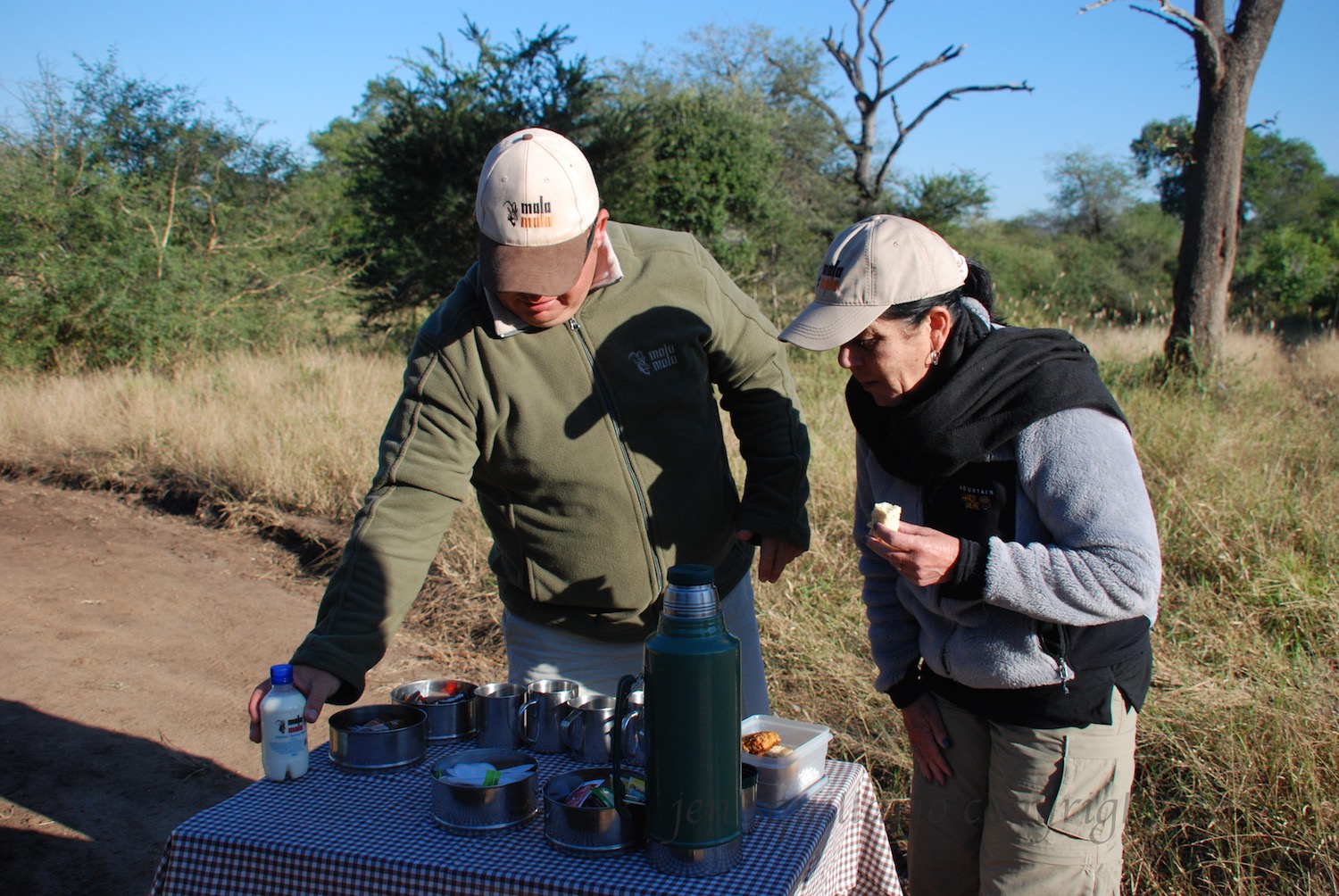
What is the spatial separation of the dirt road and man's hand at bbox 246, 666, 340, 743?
6.02ft

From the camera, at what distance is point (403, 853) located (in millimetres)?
1616

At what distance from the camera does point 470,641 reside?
507 cm

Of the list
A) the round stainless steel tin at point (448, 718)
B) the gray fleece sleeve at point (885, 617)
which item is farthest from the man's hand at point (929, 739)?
the round stainless steel tin at point (448, 718)

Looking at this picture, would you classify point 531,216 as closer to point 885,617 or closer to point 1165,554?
point 885,617

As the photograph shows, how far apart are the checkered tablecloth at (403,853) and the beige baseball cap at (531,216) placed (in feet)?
3.36

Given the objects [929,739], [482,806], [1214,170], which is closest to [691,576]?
[482,806]

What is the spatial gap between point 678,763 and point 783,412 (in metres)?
1.33

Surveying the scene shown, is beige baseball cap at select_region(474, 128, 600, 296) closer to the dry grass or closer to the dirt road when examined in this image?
the dry grass

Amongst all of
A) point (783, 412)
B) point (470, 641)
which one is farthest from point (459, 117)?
point (783, 412)

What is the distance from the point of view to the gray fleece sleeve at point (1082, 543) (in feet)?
5.78

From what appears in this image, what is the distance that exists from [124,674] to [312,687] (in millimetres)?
3640

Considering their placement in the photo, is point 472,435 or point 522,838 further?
point 472,435

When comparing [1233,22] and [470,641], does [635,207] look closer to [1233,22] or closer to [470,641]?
[1233,22]

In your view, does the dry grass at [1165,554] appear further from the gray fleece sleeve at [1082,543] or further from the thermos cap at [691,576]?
the thermos cap at [691,576]
